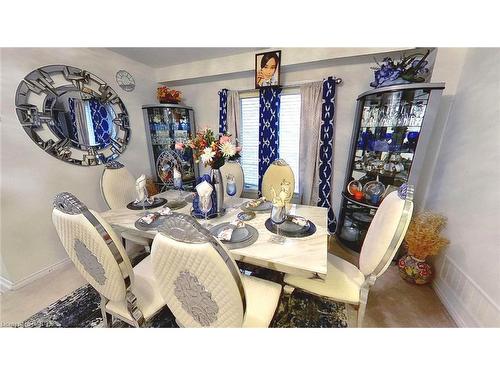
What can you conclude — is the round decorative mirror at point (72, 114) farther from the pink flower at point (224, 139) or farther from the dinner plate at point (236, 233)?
the dinner plate at point (236, 233)

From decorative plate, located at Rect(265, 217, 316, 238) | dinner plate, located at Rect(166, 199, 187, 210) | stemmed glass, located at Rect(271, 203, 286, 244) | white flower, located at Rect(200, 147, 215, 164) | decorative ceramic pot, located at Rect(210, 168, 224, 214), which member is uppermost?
white flower, located at Rect(200, 147, 215, 164)

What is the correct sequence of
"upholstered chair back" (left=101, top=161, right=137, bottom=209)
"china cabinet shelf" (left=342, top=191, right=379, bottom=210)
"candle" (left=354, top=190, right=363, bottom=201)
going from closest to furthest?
"upholstered chair back" (left=101, top=161, right=137, bottom=209), "china cabinet shelf" (left=342, top=191, right=379, bottom=210), "candle" (left=354, top=190, right=363, bottom=201)

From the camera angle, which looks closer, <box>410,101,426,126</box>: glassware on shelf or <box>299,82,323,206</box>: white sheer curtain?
<box>410,101,426,126</box>: glassware on shelf

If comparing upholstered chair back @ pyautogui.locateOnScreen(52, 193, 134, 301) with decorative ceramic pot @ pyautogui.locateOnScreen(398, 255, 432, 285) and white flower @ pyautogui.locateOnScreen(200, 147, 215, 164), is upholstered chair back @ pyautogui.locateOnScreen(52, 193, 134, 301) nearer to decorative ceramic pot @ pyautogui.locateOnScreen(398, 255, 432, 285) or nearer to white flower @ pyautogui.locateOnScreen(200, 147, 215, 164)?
white flower @ pyautogui.locateOnScreen(200, 147, 215, 164)

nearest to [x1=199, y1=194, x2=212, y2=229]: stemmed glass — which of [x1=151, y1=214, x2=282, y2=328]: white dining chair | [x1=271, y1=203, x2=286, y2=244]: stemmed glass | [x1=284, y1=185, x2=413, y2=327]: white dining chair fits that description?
[x1=271, y1=203, x2=286, y2=244]: stemmed glass

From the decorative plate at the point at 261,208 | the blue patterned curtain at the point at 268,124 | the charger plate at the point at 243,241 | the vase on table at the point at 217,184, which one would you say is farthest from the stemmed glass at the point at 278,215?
the blue patterned curtain at the point at 268,124

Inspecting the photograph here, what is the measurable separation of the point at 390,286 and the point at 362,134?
1416 millimetres

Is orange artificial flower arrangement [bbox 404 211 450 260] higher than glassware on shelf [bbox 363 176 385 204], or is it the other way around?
glassware on shelf [bbox 363 176 385 204]

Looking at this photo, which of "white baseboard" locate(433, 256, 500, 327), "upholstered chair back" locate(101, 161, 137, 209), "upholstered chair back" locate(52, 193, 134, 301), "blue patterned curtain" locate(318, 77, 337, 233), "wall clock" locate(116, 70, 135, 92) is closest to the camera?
"upholstered chair back" locate(52, 193, 134, 301)

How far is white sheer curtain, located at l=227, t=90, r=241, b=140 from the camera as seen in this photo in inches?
97.0

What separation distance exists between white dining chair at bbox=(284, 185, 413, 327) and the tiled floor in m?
0.43

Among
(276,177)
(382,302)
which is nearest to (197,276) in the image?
(276,177)
